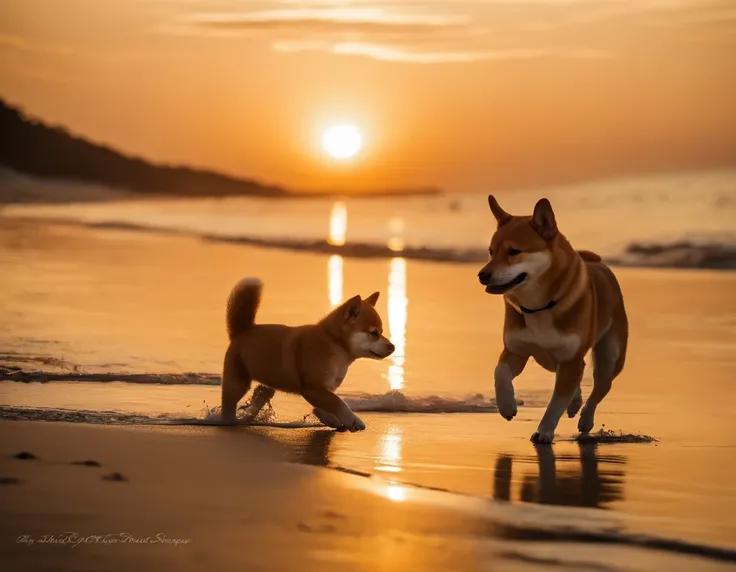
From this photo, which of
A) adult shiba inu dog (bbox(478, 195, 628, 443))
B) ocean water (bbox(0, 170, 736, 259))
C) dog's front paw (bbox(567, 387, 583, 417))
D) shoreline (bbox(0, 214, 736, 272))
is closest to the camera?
adult shiba inu dog (bbox(478, 195, 628, 443))

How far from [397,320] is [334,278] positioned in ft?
16.9

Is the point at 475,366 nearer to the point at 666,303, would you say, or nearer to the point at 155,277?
the point at 666,303

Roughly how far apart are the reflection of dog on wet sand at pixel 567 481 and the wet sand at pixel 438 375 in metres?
0.01

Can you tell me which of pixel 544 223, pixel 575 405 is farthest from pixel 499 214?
pixel 575 405

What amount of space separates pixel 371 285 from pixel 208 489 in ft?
37.4

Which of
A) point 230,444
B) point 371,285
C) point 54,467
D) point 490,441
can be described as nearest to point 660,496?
point 490,441

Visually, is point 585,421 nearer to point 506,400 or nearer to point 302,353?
point 506,400

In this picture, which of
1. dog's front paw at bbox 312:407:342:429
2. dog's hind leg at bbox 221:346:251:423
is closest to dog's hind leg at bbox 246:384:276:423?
dog's hind leg at bbox 221:346:251:423

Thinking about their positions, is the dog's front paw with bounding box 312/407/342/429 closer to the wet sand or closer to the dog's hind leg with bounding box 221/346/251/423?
the wet sand

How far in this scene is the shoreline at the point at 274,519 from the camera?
4531 millimetres

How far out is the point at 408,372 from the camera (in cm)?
970

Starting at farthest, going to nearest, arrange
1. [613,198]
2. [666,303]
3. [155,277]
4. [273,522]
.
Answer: [613,198] → [155,277] → [666,303] → [273,522]

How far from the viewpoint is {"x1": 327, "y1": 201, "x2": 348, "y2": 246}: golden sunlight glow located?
1038 inches

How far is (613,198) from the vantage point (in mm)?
34156
